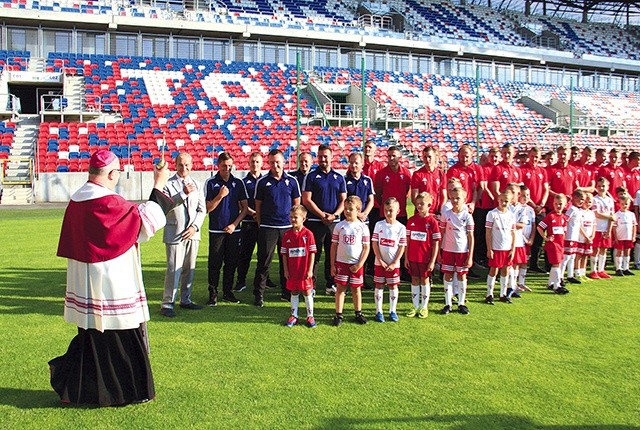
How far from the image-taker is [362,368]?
505cm

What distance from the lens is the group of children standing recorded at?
21.4 ft

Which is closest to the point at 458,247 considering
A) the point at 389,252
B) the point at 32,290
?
the point at 389,252

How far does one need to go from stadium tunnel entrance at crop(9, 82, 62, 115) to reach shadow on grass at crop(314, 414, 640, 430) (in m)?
29.4

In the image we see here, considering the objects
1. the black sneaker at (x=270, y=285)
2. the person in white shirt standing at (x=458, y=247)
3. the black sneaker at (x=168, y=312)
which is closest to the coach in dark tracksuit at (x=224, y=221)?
the black sneaker at (x=168, y=312)

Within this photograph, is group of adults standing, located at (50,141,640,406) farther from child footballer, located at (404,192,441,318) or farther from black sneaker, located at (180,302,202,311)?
child footballer, located at (404,192,441,318)

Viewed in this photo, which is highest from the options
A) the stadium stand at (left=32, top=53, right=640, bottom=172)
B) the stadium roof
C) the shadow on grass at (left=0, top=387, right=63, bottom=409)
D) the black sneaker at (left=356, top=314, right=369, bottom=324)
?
the stadium roof

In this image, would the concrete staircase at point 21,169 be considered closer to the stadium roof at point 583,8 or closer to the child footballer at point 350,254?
the child footballer at point 350,254

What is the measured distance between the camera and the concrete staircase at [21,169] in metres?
22.2

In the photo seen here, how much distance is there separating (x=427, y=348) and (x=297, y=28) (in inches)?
1267

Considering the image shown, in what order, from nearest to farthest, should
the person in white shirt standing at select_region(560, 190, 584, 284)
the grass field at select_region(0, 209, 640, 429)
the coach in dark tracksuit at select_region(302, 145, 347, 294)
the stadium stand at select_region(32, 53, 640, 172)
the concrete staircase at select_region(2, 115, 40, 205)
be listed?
the grass field at select_region(0, 209, 640, 429) < the coach in dark tracksuit at select_region(302, 145, 347, 294) < the person in white shirt standing at select_region(560, 190, 584, 284) < the concrete staircase at select_region(2, 115, 40, 205) < the stadium stand at select_region(32, 53, 640, 172)

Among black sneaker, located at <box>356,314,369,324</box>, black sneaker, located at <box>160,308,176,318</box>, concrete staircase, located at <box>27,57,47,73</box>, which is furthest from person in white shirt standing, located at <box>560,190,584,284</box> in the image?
concrete staircase, located at <box>27,57,47,73</box>

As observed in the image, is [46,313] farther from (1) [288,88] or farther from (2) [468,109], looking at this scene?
(2) [468,109]

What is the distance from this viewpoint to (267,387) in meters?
4.62

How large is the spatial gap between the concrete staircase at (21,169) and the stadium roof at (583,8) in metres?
42.9
